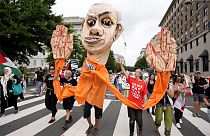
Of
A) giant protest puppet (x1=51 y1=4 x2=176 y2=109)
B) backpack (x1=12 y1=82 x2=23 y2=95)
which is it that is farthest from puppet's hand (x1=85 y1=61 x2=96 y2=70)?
backpack (x1=12 y1=82 x2=23 y2=95)

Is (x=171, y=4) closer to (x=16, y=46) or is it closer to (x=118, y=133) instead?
(x=16, y=46)

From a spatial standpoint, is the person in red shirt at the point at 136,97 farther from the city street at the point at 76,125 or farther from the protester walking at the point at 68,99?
the protester walking at the point at 68,99

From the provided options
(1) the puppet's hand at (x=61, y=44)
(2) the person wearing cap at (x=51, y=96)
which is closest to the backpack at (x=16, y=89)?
(2) the person wearing cap at (x=51, y=96)

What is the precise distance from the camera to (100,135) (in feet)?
20.9

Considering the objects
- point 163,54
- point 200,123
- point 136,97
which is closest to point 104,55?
point 136,97

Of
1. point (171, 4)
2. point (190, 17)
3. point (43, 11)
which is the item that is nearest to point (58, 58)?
point (43, 11)

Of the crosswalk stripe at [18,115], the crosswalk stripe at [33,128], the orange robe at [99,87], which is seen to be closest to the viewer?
the orange robe at [99,87]

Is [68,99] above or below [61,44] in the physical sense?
below

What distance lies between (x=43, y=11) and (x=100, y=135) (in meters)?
17.6

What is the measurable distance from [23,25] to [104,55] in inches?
647

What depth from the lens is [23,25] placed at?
67.9 ft

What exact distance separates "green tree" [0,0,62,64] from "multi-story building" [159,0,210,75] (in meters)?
18.0

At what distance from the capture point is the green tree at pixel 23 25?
19.8 metres

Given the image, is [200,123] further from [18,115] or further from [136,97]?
[18,115]
